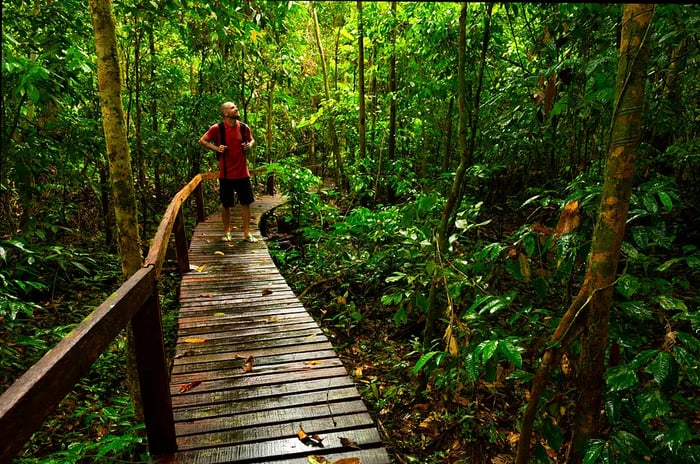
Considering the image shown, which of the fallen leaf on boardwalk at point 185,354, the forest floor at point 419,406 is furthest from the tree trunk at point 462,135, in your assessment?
the fallen leaf on boardwalk at point 185,354

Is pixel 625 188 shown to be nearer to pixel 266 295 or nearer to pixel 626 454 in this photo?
pixel 626 454

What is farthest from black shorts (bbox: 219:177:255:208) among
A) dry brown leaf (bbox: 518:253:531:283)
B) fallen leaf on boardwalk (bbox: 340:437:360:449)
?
dry brown leaf (bbox: 518:253:531:283)

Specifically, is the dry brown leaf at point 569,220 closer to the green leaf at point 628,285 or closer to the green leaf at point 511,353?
the green leaf at point 628,285

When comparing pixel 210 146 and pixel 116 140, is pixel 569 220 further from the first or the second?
pixel 210 146

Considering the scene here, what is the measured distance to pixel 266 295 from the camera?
5.11 m

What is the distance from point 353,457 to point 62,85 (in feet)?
13.4

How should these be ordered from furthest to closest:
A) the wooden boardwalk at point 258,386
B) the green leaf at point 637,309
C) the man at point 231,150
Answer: the man at point 231,150 → the wooden boardwalk at point 258,386 → the green leaf at point 637,309

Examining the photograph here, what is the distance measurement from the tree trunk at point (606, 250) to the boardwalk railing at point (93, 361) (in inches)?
74.9

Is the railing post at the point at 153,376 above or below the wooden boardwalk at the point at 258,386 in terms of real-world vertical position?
above

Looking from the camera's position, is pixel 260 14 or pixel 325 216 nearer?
pixel 260 14

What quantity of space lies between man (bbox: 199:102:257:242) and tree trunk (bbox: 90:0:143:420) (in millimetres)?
2779

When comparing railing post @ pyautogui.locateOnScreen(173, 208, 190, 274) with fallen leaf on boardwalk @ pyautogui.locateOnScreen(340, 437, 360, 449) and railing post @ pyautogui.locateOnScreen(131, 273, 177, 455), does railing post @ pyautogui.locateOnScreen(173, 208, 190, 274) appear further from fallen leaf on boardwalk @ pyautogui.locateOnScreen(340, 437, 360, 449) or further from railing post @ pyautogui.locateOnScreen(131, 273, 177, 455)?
fallen leaf on boardwalk @ pyautogui.locateOnScreen(340, 437, 360, 449)

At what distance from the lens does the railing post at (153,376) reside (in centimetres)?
225

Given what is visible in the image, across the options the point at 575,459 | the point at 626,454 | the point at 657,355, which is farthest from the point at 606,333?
the point at 575,459
